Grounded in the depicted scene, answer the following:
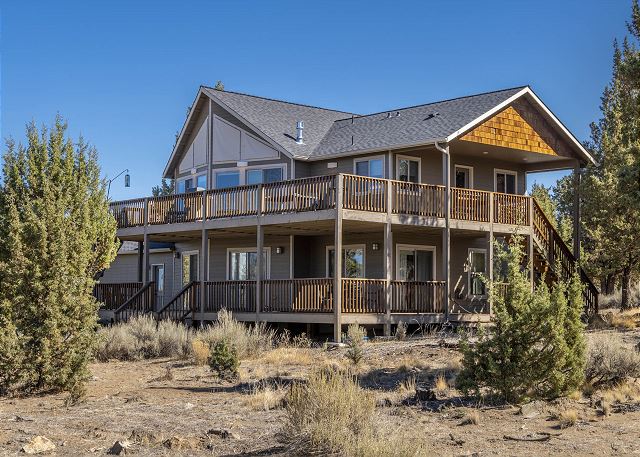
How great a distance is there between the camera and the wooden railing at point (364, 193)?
25.4 meters

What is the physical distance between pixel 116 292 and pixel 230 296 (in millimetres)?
5922

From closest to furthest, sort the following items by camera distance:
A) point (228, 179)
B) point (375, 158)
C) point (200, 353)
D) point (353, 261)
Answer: point (200, 353) → point (375, 158) → point (353, 261) → point (228, 179)

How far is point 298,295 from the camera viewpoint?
26.3 meters

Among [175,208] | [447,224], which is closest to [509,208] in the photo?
[447,224]

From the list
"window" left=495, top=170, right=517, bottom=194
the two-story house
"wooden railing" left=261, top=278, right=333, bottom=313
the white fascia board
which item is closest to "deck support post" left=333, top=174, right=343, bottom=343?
the two-story house

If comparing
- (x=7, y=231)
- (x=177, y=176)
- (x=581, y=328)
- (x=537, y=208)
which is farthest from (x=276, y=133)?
(x=581, y=328)

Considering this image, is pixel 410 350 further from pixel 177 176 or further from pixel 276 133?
pixel 177 176

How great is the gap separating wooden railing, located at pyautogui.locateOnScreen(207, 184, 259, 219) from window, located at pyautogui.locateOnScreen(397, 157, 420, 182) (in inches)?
201

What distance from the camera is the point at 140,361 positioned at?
75.2 ft

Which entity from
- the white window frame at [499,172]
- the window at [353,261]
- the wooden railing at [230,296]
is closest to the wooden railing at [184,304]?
the wooden railing at [230,296]

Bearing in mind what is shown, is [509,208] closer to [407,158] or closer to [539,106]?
[407,158]

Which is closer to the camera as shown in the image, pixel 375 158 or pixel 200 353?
pixel 200 353

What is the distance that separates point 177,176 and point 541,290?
23.4 meters

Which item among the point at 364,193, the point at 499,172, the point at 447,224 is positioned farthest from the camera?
the point at 499,172
